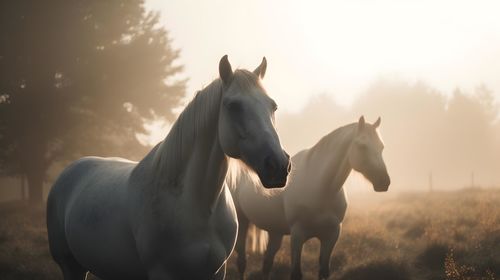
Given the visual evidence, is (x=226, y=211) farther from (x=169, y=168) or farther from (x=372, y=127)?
(x=372, y=127)

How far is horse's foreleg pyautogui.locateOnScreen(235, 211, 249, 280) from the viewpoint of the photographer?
781 centimetres

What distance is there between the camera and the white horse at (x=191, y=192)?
284 centimetres

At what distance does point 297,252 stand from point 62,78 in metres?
13.7

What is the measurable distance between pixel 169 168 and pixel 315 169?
3932mm

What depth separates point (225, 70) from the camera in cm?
302

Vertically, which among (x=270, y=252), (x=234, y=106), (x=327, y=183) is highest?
(x=234, y=106)

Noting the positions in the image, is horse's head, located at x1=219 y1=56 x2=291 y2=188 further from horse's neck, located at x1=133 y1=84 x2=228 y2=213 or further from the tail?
the tail

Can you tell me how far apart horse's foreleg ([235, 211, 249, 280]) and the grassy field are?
379 millimetres

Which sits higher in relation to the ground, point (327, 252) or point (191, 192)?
point (191, 192)

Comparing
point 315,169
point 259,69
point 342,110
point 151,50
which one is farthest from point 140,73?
point 342,110

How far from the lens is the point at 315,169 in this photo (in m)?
6.76

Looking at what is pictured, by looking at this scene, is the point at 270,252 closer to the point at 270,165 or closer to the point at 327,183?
the point at 327,183

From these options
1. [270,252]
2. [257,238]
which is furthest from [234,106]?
[257,238]

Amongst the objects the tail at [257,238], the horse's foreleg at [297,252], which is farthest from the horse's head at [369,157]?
the tail at [257,238]
